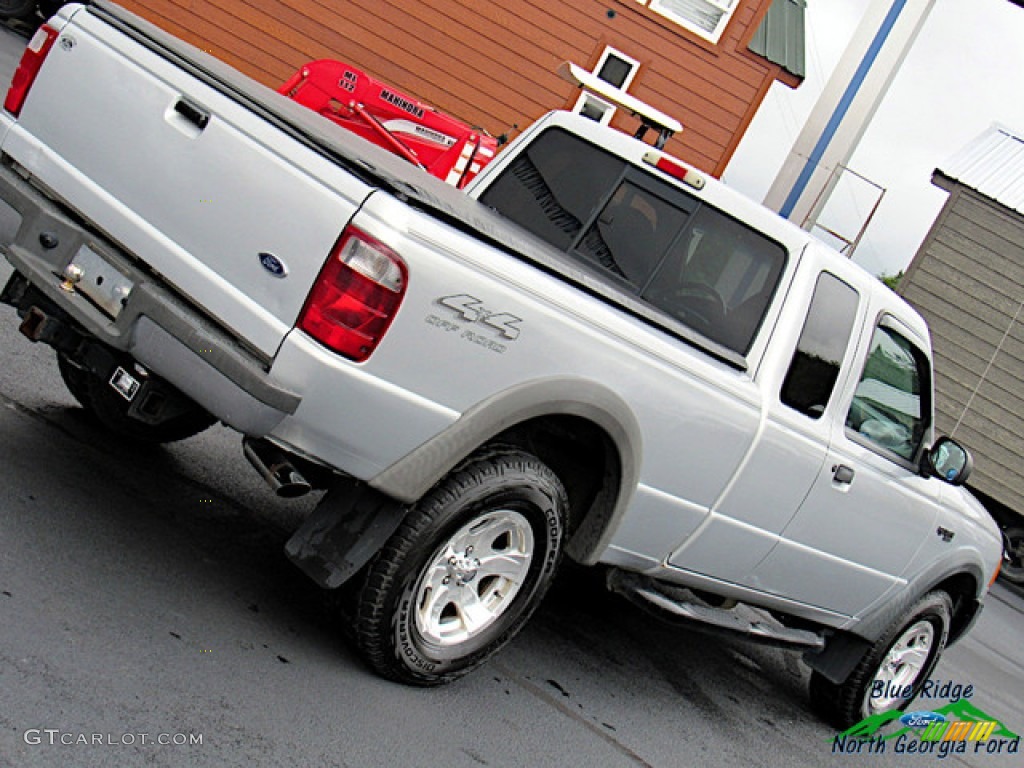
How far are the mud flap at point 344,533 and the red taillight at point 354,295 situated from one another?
559 millimetres

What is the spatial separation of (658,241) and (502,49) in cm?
1392

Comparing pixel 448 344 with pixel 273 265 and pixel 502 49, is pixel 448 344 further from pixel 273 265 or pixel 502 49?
pixel 502 49

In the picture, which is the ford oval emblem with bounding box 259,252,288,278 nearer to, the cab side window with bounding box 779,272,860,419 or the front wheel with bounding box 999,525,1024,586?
the cab side window with bounding box 779,272,860,419

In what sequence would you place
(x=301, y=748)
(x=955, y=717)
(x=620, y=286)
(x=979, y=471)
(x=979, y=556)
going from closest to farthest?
1. (x=301, y=748)
2. (x=620, y=286)
3. (x=979, y=556)
4. (x=955, y=717)
5. (x=979, y=471)

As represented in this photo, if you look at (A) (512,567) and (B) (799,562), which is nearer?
(A) (512,567)

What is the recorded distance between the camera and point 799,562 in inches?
213

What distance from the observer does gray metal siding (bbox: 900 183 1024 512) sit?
1709 cm

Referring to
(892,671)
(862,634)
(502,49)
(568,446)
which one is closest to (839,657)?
(862,634)

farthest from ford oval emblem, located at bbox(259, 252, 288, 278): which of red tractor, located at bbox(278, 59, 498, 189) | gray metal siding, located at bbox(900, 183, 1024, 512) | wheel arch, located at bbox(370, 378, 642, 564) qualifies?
gray metal siding, located at bbox(900, 183, 1024, 512)

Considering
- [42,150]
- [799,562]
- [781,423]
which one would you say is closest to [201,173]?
[42,150]

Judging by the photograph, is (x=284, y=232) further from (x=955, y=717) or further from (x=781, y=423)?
(x=955, y=717)

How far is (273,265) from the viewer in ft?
11.9

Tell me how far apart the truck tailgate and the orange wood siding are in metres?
14.7

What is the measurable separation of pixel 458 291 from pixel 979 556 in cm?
411
